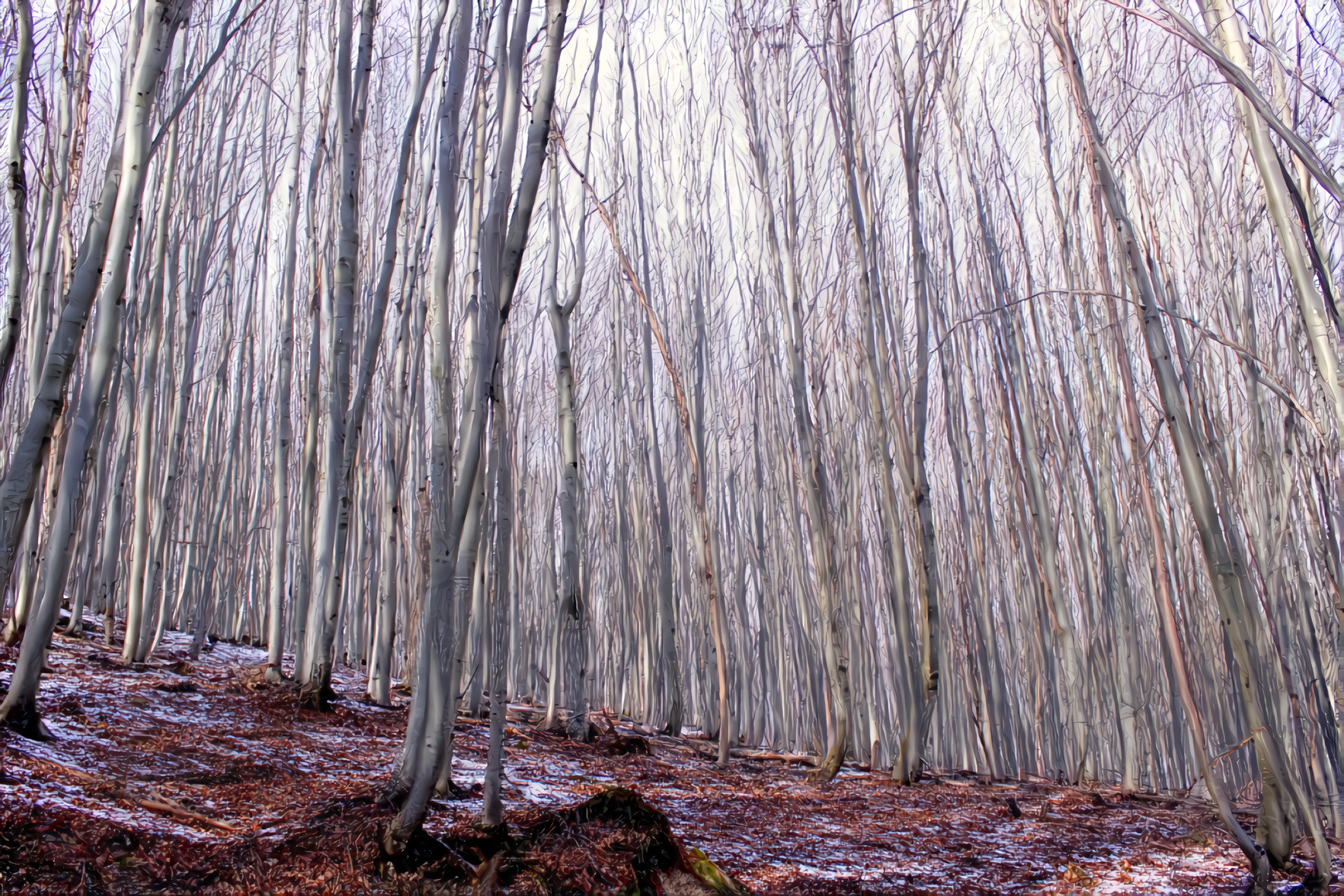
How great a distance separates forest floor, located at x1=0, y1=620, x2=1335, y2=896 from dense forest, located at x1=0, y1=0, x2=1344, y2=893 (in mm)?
198

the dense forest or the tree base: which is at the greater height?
the dense forest

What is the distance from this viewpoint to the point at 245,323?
7.06m

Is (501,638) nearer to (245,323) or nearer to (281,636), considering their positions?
(281,636)

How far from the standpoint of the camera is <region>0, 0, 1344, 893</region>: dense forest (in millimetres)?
2863

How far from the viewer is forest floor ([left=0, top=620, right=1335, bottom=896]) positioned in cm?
215

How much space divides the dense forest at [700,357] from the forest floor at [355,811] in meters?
0.20

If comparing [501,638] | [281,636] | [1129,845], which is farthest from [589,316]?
[1129,845]

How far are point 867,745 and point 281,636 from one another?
7643mm

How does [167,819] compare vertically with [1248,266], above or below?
below

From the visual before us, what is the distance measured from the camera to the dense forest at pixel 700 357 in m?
2.86

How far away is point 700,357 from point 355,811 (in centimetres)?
694

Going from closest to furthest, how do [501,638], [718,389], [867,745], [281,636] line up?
[501,638]
[281,636]
[867,745]
[718,389]

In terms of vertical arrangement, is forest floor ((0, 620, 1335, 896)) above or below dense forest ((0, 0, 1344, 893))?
below

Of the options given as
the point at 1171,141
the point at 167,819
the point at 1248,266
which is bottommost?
the point at 167,819
